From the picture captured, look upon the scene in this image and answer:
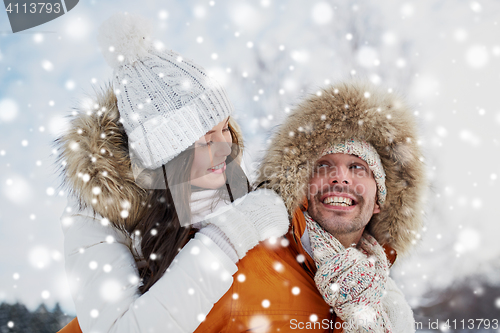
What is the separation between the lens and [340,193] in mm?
1878

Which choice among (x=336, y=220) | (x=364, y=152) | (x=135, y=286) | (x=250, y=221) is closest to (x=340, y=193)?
(x=336, y=220)

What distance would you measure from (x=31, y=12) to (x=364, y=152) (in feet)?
9.60

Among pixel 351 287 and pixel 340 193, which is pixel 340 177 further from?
pixel 351 287

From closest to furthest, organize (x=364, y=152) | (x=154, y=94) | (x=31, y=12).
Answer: (x=154, y=94)
(x=364, y=152)
(x=31, y=12)

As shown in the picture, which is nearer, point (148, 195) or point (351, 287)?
point (351, 287)

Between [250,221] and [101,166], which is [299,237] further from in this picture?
[101,166]

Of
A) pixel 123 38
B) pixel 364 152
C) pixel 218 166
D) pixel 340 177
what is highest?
pixel 123 38

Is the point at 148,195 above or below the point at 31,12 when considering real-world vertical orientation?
below

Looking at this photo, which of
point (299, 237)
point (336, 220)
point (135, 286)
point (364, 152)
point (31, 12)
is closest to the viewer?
point (135, 286)

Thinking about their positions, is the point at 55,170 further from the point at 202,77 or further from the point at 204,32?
the point at 204,32

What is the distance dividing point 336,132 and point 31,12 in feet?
8.82

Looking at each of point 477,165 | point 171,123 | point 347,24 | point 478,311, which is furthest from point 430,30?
point 171,123

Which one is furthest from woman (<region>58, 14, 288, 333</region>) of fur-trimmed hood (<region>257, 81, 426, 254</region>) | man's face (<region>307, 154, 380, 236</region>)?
man's face (<region>307, 154, 380, 236</region>)

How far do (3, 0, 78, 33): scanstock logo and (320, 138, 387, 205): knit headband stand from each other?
263 cm
